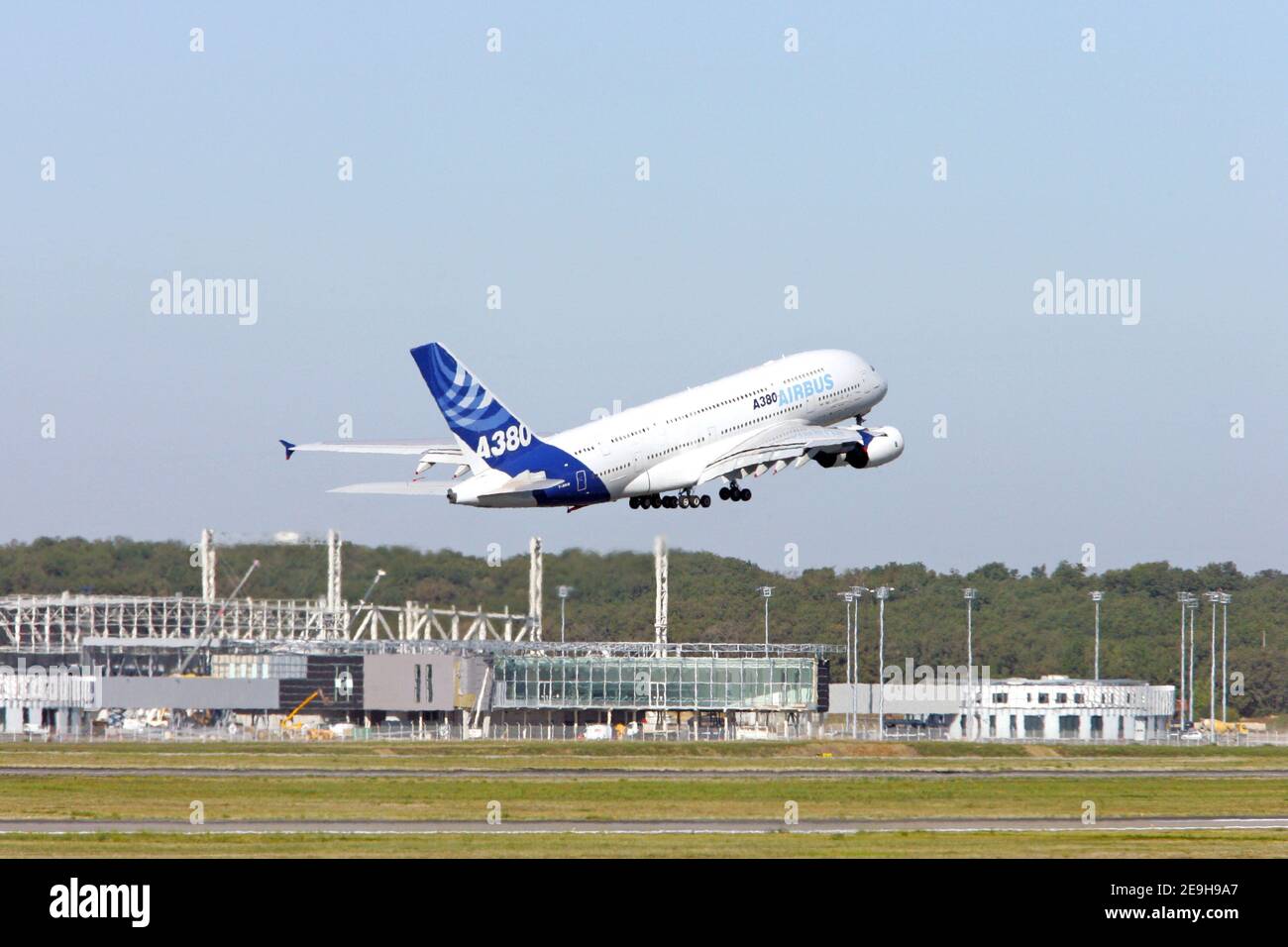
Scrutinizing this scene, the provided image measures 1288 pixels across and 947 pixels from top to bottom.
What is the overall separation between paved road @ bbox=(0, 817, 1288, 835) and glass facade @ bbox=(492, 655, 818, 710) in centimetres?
9667

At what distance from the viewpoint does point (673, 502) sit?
275 feet

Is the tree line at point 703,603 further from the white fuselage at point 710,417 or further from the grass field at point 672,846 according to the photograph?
the grass field at point 672,846

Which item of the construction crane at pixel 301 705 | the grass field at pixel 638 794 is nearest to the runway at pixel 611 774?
the grass field at pixel 638 794

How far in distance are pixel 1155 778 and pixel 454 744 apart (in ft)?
150

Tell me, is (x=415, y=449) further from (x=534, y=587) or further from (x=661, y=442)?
(x=534, y=587)

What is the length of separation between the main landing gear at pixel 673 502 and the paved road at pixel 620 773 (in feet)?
37.9

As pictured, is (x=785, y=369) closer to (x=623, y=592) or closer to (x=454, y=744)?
(x=454, y=744)

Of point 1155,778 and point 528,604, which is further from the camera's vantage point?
point 528,604

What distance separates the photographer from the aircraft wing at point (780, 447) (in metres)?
83.1

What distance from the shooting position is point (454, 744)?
11669cm

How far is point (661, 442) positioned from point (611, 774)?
16336 millimetres

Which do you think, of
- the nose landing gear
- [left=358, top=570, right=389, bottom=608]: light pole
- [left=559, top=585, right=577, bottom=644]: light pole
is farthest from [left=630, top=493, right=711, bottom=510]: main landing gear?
[left=358, top=570, right=389, bottom=608]: light pole
